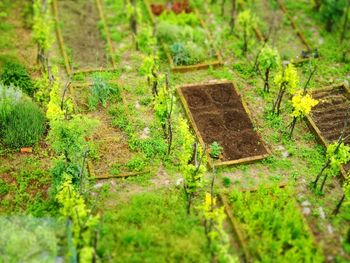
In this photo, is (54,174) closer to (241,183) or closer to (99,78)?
(99,78)

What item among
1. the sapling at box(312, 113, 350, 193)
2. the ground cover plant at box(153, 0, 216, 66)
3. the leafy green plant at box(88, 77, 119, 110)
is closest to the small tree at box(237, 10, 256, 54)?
the ground cover plant at box(153, 0, 216, 66)

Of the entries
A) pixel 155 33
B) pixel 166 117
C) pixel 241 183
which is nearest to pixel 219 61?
pixel 155 33

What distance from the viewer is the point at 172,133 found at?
1173 cm

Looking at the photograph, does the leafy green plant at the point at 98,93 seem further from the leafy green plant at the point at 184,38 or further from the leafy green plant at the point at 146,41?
the leafy green plant at the point at 184,38

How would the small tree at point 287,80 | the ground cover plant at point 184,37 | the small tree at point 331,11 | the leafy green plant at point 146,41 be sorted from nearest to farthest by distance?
1. the small tree at point 287,80
2. the leafy green plant at point 146,41
3. the ground cover plant at point 184,37
4. the small tree at point 331,11

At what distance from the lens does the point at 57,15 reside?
49.5 ft

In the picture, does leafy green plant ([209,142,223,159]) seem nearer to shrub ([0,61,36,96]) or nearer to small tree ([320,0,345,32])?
shrub ([0,61,36,96])

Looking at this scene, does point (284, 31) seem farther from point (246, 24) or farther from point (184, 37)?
point (184, 37)

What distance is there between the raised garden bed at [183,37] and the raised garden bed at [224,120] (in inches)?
39.2

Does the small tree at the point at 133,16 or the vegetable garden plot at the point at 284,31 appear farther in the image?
the vegetable garden plot at the point at 284,31

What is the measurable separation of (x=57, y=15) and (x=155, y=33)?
10.00 ft

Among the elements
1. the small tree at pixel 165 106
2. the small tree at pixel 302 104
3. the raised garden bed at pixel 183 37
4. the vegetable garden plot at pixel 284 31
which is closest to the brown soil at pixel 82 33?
the raised garden bed at pixel 183 37

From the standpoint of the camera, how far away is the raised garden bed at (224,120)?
11375 millimetres

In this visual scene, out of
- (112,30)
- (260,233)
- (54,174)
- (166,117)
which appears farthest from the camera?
(112,30)
